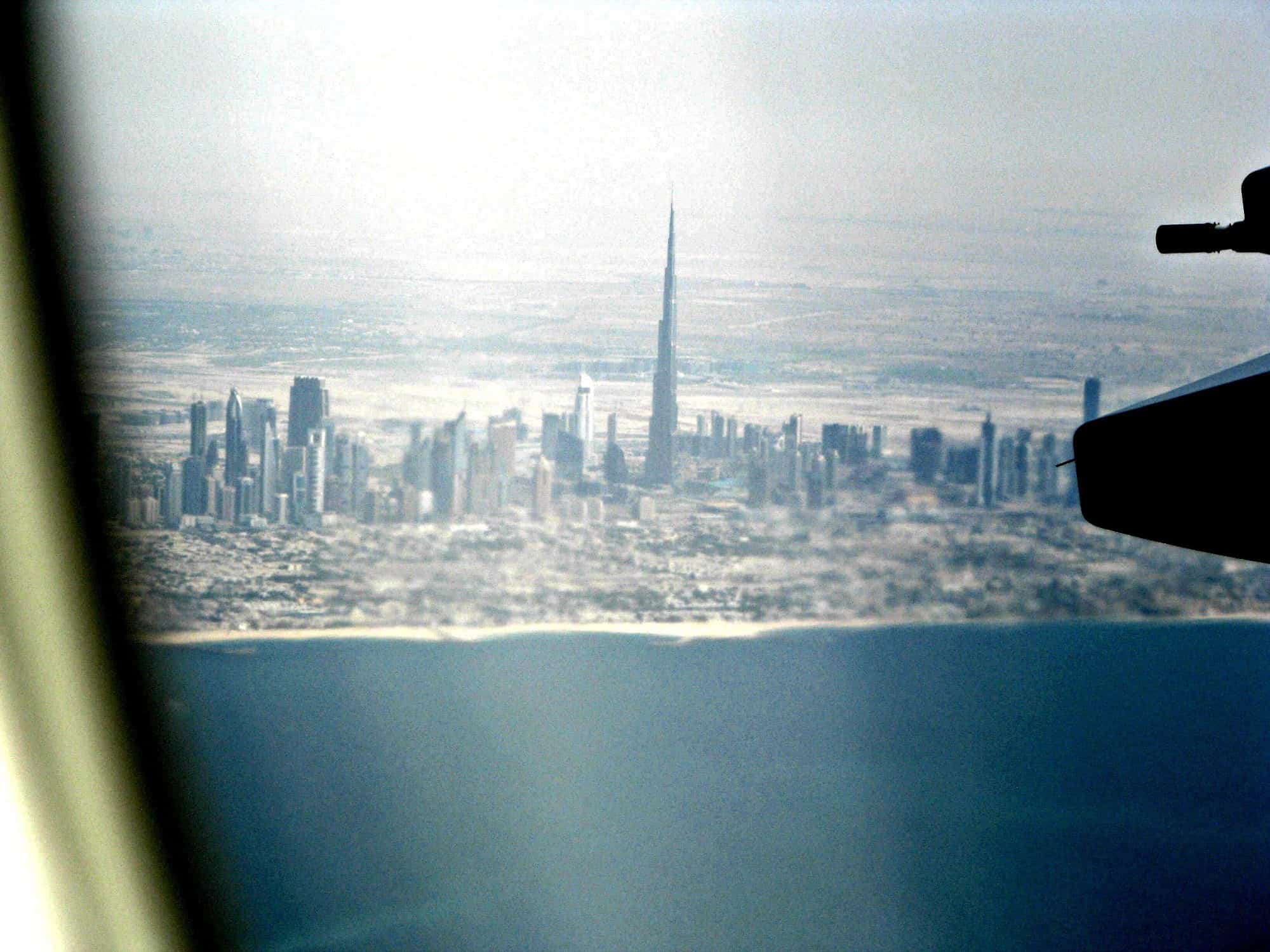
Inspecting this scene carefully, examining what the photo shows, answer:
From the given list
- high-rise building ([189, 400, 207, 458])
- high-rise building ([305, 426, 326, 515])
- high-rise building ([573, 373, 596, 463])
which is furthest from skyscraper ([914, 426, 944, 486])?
high-rise building ([189, 400, 207, 458])

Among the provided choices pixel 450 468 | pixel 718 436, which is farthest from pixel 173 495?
pixel 718 436

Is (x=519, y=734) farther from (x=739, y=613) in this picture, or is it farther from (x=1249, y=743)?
(x=1249, y=743)

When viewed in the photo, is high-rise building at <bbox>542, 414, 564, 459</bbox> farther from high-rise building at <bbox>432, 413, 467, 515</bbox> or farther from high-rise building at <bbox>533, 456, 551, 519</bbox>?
high-rise building at <bbox>432, 413, 467, 515</bbox>

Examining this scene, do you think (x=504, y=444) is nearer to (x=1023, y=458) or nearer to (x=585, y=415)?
(x=585, y=415)

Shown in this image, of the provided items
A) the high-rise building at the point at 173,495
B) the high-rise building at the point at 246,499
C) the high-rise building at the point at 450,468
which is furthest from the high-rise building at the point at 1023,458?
the high-rise building at the point at 173,495

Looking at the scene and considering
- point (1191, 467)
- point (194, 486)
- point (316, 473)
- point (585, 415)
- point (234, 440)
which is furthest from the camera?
point (585, 415)

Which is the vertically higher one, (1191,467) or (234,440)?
(1191,467)

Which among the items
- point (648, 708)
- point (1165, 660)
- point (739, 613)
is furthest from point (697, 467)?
point (1165, 660)
